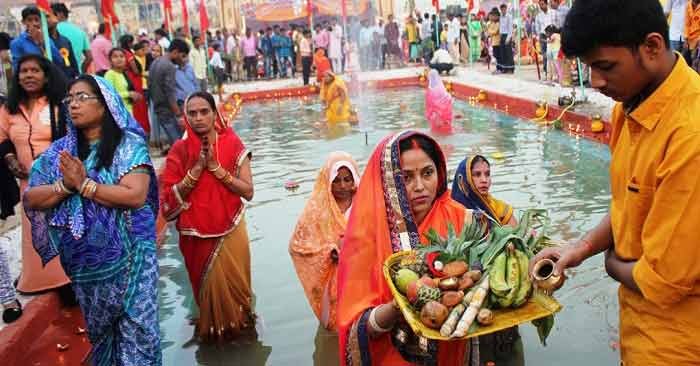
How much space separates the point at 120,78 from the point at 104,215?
7.56 metres

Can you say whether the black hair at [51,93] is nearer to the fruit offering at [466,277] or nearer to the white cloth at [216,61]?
the fruit offering at [466,277]

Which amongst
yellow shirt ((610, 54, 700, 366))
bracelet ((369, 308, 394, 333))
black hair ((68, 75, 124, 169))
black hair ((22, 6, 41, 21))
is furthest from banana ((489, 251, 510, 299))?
black hair ((22, 6, 41, 21))

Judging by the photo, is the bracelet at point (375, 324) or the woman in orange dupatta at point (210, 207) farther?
the woman in orange dupatta at point (210, 207)

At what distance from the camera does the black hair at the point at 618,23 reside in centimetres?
199

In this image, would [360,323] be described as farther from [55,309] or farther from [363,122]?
[363,122]

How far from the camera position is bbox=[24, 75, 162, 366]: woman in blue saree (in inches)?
142

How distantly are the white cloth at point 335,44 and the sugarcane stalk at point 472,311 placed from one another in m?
25.8

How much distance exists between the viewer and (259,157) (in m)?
12.6

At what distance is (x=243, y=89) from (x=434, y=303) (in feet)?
76.9

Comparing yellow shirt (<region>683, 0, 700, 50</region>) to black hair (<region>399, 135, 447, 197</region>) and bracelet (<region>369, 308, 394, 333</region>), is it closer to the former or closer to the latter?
black hair (<region>399, 135, 447, 197</region>)

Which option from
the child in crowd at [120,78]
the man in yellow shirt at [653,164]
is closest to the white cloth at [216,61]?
the child in crowd at [120,78]

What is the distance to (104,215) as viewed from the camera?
3.62 metres

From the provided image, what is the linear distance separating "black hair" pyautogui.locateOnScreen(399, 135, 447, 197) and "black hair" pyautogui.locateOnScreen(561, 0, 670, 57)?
1.05 metres

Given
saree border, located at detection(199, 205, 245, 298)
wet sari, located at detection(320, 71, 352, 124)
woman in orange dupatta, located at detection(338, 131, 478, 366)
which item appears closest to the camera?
woman in orange dupatta, located at detection(338, 131, 478, 366)
